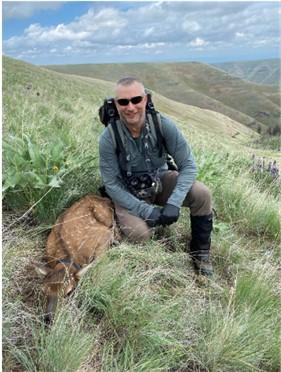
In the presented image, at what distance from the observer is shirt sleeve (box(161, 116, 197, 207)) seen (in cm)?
434

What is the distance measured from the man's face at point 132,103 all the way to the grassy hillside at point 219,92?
445ft

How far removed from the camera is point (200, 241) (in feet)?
14.8

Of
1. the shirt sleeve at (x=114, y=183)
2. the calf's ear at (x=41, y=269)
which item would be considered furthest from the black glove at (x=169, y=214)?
the calf's ear at (x=41, y=269)

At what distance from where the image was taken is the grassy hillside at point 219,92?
505 feet

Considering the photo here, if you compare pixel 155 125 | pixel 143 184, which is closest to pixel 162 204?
pixel 143 184

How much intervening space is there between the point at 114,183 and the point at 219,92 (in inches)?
7196

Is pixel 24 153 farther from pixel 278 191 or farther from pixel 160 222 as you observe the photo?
pixel 278 191

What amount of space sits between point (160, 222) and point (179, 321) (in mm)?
1128

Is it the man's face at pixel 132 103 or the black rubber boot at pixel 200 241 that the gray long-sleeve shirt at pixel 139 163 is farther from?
the black rubber boot at pixel 200 241

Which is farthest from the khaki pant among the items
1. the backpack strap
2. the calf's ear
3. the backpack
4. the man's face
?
the calf's ear

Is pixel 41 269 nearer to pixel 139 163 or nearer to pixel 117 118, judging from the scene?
pixel 139 163

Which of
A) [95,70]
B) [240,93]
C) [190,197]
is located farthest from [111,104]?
[95,70]

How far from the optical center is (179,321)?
337 cm

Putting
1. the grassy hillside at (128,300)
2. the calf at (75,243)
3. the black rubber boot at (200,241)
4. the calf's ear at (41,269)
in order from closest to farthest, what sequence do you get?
the grassy hillside at (128,300), the calf at (75,243), the calf's ear at (41,269), the black rubber boot at (200,241)
